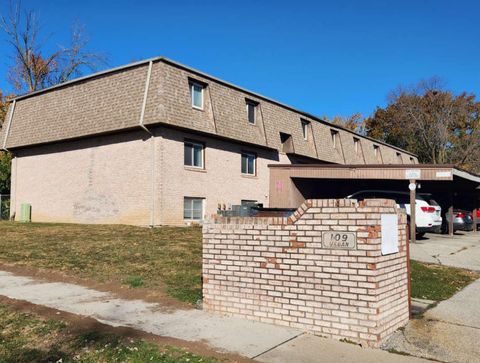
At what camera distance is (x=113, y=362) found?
5219mm

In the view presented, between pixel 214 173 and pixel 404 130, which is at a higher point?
pixel 404 130

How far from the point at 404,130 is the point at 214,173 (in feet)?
134

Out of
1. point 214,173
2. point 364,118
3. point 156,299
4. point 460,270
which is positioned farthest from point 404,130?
point 156,299

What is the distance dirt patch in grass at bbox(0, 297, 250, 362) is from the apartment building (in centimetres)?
1319

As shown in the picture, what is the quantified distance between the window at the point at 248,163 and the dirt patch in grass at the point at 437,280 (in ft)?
43.5

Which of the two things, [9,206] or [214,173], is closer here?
[214,173]

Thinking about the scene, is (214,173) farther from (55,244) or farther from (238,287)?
(238,287)

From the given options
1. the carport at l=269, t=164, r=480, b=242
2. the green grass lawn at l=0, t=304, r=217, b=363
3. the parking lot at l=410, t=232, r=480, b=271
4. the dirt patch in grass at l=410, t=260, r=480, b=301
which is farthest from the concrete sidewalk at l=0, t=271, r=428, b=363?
the carport at l=269, t=164, r=480, b=242

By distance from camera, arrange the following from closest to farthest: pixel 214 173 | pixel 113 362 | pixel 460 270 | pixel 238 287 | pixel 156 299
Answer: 1. pixel 113 362
2. pixel 238 287
3. pixel 156 299
4. pixel 460 270
5. pixel 214 173

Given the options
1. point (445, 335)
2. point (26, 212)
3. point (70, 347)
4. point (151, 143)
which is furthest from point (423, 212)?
point (26, 212)

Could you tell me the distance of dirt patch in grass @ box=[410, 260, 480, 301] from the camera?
8.94 meters

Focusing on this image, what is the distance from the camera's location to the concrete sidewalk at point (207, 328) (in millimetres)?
5492

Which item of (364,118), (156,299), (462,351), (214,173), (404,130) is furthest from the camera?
(364,118)

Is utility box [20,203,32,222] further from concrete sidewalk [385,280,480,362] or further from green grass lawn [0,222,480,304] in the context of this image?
concrete sidewalk [385,280,480,362]
